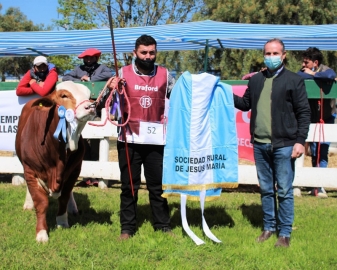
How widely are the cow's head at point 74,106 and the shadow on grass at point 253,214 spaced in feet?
8.07

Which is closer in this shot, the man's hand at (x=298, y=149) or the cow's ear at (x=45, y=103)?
the man's hand at (x=298, y=149)

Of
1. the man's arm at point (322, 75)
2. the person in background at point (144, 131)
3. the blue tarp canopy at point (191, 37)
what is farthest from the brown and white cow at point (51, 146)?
the man's arm at point (322, 75)

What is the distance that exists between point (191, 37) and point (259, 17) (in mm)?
10331

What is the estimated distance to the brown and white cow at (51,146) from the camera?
495cm

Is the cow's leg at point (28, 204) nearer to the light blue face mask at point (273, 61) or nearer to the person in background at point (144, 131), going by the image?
the person in background at point (144, 131)

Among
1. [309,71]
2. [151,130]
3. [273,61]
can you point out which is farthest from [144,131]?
[309,71]

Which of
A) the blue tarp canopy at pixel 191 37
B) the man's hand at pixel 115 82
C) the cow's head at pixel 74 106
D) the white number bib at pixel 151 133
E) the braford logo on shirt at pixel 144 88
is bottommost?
the white number bib at pixel 151 133

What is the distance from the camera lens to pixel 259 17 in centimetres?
1827

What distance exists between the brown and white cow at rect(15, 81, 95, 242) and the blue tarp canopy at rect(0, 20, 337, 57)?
383 cm

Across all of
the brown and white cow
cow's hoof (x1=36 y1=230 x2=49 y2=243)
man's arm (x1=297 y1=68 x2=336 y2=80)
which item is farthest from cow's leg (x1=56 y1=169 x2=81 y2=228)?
man's arm (x1=297 y1=68 x2=336 y2=80)

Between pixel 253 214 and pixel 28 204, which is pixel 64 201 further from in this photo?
pixel 253 214

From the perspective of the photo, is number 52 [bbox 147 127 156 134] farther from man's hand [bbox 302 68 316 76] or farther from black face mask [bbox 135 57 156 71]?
man's hand [bbox 302 68 316 76]

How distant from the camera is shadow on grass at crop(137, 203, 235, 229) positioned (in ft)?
19.4

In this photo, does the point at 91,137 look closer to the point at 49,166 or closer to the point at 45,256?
the point at 49,166
